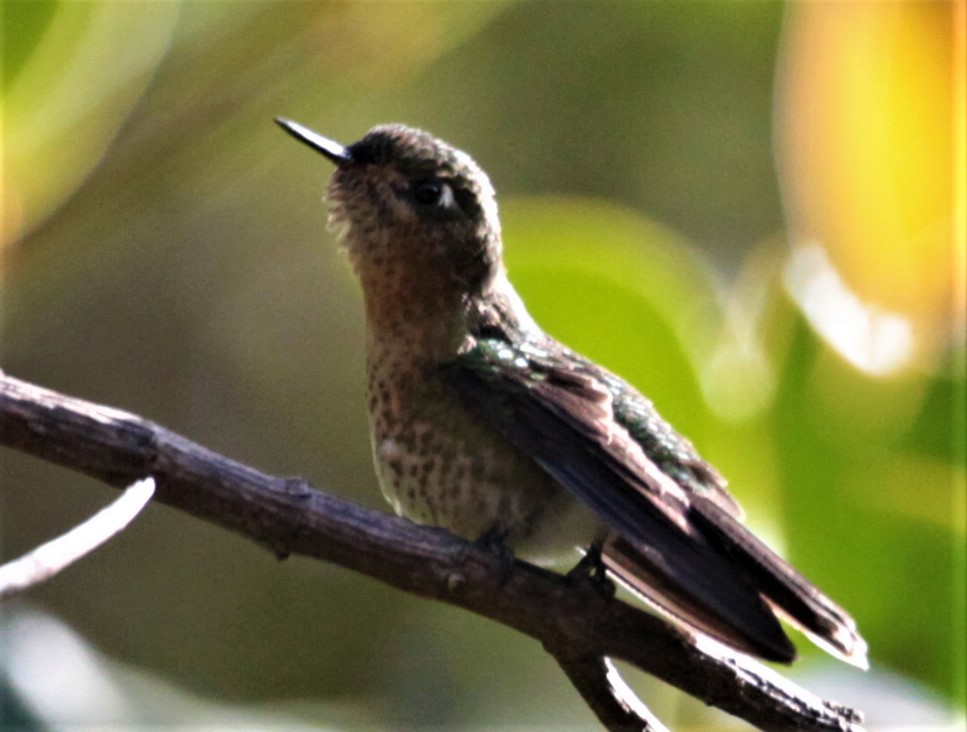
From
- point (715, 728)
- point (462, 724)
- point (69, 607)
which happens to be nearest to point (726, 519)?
point (715, 728)

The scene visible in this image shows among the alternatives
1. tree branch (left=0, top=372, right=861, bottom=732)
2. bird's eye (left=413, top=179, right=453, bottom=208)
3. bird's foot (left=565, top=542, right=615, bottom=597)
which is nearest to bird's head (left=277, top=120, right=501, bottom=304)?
bird's eye (left=413, top=179, right=453, bottom=208)

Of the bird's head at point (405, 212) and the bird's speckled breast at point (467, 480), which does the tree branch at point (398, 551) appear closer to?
the bird's speckled breast at point (467, 480)

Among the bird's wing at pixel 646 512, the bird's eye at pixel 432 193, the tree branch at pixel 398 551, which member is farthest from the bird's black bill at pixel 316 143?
the tree branch at pixel 398 551

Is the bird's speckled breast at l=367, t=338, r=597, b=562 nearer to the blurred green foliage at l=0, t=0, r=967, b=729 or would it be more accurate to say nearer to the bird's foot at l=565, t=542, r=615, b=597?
the bird's foot at l=565, t=542, r=615, b=597

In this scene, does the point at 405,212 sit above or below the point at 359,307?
below

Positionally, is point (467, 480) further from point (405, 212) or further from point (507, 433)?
point (405, 212)

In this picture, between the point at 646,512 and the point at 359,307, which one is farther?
the point at 359,307

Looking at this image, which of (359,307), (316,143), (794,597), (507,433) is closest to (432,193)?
(316,143)
